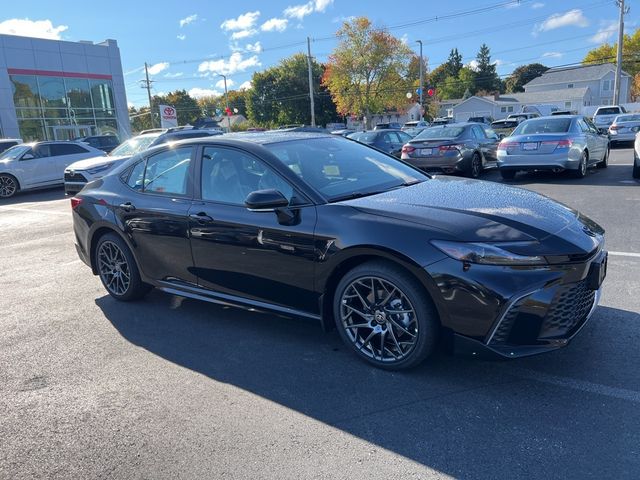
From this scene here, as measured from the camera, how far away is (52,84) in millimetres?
31203

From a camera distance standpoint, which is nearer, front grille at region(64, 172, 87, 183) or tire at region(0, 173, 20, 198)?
front grille at region(64, 172, 87, 183)

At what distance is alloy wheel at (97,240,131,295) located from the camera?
5.02 meters

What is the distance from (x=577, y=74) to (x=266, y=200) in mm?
84693

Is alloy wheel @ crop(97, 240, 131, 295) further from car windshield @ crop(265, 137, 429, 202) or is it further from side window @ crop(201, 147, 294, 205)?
car windshield @ crop(265, 137, 429, 202)

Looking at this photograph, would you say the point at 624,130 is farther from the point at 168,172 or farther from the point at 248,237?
the point at 248,237

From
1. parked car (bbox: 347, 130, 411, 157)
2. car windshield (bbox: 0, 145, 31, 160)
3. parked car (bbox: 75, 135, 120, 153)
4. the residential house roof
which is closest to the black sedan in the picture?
parked car (bbox: 347, 130, 411, 157)

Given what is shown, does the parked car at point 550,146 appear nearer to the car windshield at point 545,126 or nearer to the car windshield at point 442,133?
the car windshield at point 545,126

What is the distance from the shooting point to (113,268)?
202 inches

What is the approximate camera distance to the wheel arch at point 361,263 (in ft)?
10.1

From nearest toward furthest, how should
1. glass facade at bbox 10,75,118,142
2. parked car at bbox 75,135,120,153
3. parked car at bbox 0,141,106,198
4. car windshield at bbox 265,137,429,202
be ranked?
1. car windshield at bbox 265,137,429,202
2. parked car at bbox 0,141,106,198
3. parked car at bbox 75,135,120,153
4. glass facade at bbox 10,75,118,142

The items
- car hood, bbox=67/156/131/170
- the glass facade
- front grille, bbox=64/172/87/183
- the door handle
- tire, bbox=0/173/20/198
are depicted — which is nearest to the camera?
the door handle

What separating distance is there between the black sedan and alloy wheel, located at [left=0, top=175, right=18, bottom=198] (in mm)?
12745

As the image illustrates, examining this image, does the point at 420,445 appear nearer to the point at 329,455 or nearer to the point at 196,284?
the point at 329,455

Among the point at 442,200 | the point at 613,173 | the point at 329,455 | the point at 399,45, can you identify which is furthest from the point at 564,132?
the point at 399,45
